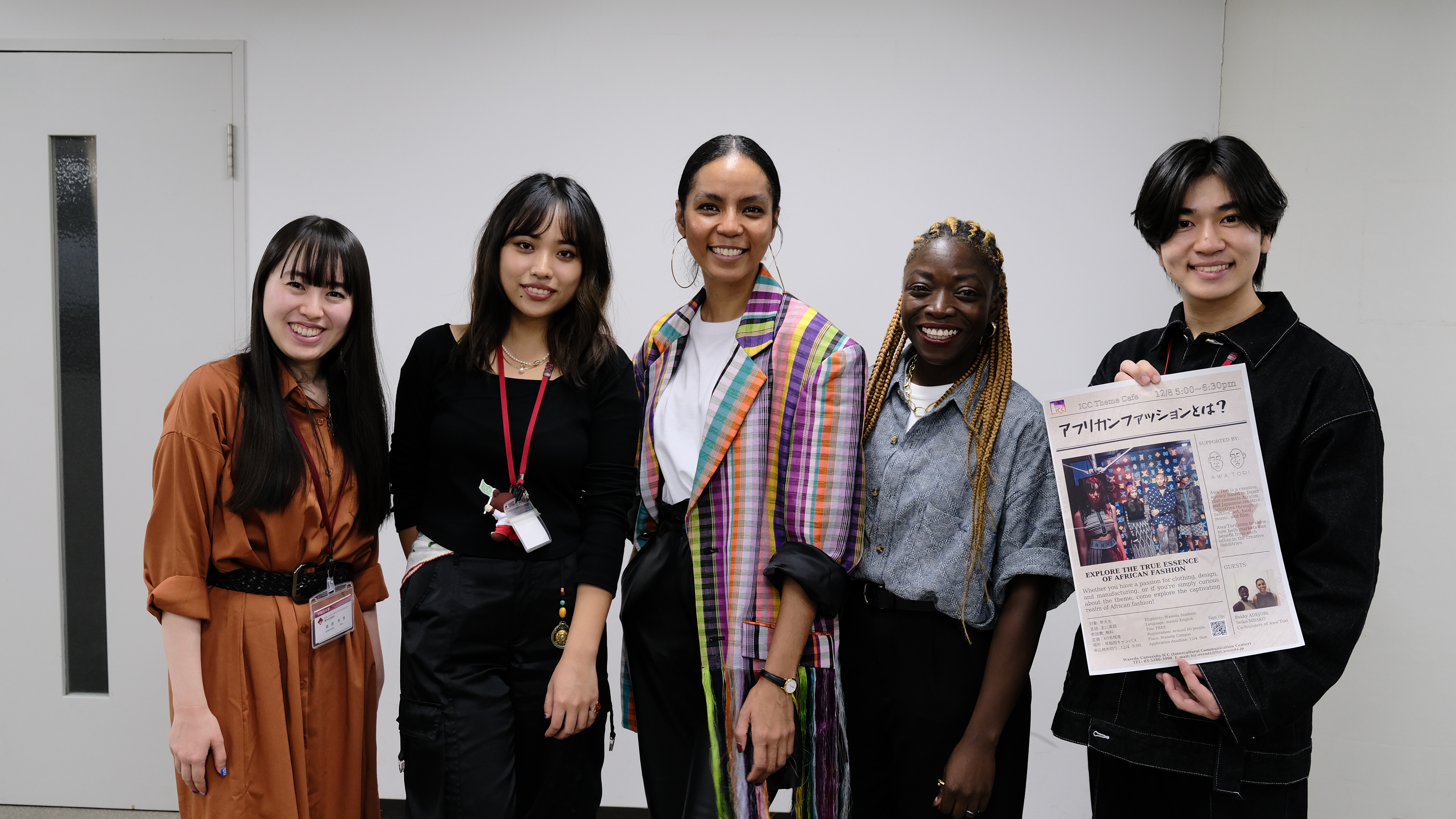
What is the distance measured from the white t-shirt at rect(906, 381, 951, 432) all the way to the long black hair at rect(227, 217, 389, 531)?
42.2 inches

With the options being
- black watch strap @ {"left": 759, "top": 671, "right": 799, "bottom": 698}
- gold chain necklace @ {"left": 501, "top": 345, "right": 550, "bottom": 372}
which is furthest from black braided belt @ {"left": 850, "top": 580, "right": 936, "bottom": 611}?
gold chain necklace @ {"left": 501, "top": 345, "right": 550, "bottom": 372}

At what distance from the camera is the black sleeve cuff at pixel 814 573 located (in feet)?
4.91

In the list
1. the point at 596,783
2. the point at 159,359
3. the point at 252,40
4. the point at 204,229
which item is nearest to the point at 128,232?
the point at 204,229

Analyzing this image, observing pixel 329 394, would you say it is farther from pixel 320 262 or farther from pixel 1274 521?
pixel 1274 521

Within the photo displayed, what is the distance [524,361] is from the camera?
1.70 metres

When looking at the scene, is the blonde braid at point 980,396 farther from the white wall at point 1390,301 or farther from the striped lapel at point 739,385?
the white wall at point 1390,301

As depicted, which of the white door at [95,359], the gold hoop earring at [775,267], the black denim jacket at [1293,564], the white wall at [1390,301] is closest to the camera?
the black denim jacket at [1293,564]

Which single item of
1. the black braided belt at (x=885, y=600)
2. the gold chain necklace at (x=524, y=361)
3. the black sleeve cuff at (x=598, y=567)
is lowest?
the black braided belt at (x=885, y=600)

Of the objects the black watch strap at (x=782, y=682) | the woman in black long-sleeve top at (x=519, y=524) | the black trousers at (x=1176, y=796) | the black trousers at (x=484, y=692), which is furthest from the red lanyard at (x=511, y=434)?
the black trousers at (x=1176, y=796)

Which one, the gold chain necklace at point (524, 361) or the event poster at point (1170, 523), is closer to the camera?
the event poster at point (1170, 523)

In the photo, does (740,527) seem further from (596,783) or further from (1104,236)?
(1104,236)

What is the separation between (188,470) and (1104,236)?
260 cm

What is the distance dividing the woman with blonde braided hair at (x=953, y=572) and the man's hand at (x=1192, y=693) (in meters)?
0.22

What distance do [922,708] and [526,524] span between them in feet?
2.61
